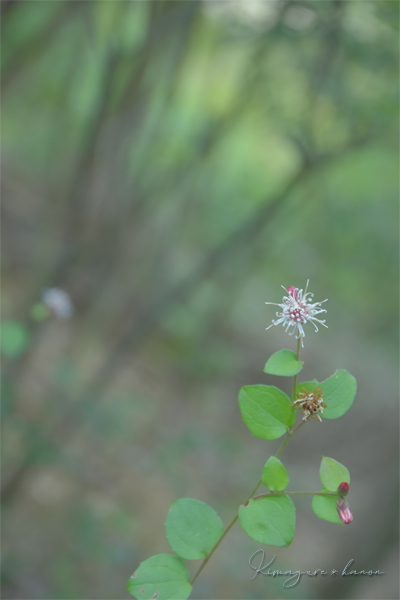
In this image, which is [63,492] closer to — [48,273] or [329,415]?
[48,273]

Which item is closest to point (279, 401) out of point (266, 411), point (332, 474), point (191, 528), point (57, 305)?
point (266, 411)

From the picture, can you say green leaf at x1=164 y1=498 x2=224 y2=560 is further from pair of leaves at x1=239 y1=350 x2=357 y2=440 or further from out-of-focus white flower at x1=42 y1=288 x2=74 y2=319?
out-of-focus white flower at x1=42 y1=288 x2=74 y2=319

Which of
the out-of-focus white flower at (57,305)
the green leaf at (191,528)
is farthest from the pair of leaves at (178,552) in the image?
the out-of-focus white flower at (57,305)

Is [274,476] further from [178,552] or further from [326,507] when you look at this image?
[178,552]

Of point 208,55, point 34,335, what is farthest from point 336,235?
point 34,335

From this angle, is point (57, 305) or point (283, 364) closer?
point (283, 364)

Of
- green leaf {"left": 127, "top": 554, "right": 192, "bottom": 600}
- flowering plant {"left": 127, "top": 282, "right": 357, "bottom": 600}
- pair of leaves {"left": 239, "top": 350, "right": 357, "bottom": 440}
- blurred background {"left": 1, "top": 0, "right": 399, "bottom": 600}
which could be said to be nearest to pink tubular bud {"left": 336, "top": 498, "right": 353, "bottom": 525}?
flowering plant {"left": 127, "top": 282, "right": 357, "bottom": 600}
